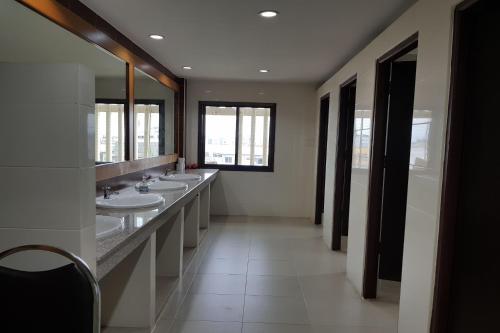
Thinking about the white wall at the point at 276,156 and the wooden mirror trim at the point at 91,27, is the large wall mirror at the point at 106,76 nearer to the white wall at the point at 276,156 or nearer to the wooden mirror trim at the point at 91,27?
the wooden mirror trim at the point at 91,27

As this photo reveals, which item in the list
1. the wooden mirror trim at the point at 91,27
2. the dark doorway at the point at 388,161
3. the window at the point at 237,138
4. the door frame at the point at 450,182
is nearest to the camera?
the door frame at the point at 450,182

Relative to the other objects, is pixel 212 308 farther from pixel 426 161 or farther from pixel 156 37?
pixel 156 37

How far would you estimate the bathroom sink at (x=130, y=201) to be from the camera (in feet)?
7.59

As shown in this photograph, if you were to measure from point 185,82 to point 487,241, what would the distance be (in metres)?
4.72

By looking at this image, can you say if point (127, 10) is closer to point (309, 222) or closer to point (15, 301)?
point (15, 301)

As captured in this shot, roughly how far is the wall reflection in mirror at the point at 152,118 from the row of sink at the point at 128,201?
0.47 metres

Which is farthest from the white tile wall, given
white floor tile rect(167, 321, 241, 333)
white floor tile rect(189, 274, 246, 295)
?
white floor tile rect(189, 274, 246, 295)

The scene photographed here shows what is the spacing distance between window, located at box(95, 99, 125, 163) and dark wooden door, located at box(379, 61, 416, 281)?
2.40 metres

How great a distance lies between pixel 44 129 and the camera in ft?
3.89

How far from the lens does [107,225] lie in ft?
6.23

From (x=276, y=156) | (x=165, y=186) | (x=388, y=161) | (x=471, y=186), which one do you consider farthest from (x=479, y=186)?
(x=276, y=156)

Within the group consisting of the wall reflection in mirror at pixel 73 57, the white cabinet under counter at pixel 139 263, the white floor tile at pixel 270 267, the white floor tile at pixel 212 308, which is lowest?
the white floor tile at pixel 212 308

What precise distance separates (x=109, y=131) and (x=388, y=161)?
245cm

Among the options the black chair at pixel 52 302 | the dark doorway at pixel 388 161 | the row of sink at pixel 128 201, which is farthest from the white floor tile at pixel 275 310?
the black chair at pixel 52 302
